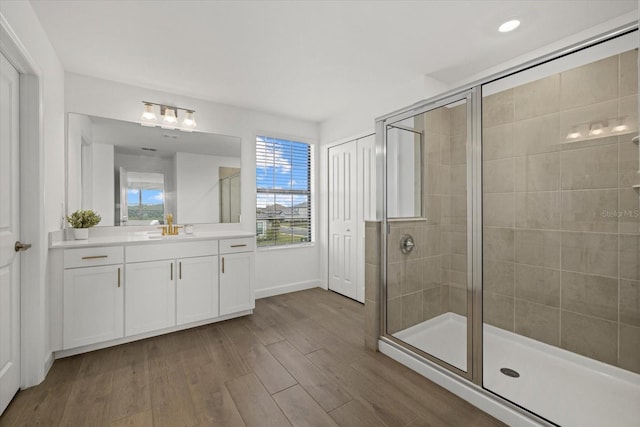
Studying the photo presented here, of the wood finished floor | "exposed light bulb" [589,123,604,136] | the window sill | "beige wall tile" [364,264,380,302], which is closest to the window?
the window sill

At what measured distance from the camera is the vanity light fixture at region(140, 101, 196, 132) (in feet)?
9.73

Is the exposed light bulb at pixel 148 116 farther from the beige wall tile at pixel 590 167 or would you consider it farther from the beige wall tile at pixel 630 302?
the beige wall tile at pixel 630 302

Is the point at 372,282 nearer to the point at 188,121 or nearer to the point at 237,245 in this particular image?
the point at 237,245

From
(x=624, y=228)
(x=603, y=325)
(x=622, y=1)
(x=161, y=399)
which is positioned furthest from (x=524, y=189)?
(x=161, y=399)

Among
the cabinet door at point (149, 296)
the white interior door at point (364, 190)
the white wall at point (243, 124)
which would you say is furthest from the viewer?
the white interior door at point (364, 190)

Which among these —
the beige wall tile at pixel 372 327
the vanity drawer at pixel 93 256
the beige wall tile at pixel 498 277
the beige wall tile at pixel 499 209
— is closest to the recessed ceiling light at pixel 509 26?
the beige wall tile at pixel 499 209

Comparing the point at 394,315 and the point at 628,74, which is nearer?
the point at 628,74

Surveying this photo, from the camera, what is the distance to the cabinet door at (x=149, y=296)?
246 cm

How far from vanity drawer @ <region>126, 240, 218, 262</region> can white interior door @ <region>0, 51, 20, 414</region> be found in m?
0.75

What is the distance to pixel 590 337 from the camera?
201 cm

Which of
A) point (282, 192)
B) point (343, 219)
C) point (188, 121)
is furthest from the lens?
point (282, 192)

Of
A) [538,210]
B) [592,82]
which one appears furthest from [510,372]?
[592,82]

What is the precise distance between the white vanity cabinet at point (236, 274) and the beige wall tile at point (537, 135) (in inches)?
104

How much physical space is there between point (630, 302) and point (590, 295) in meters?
0.19
